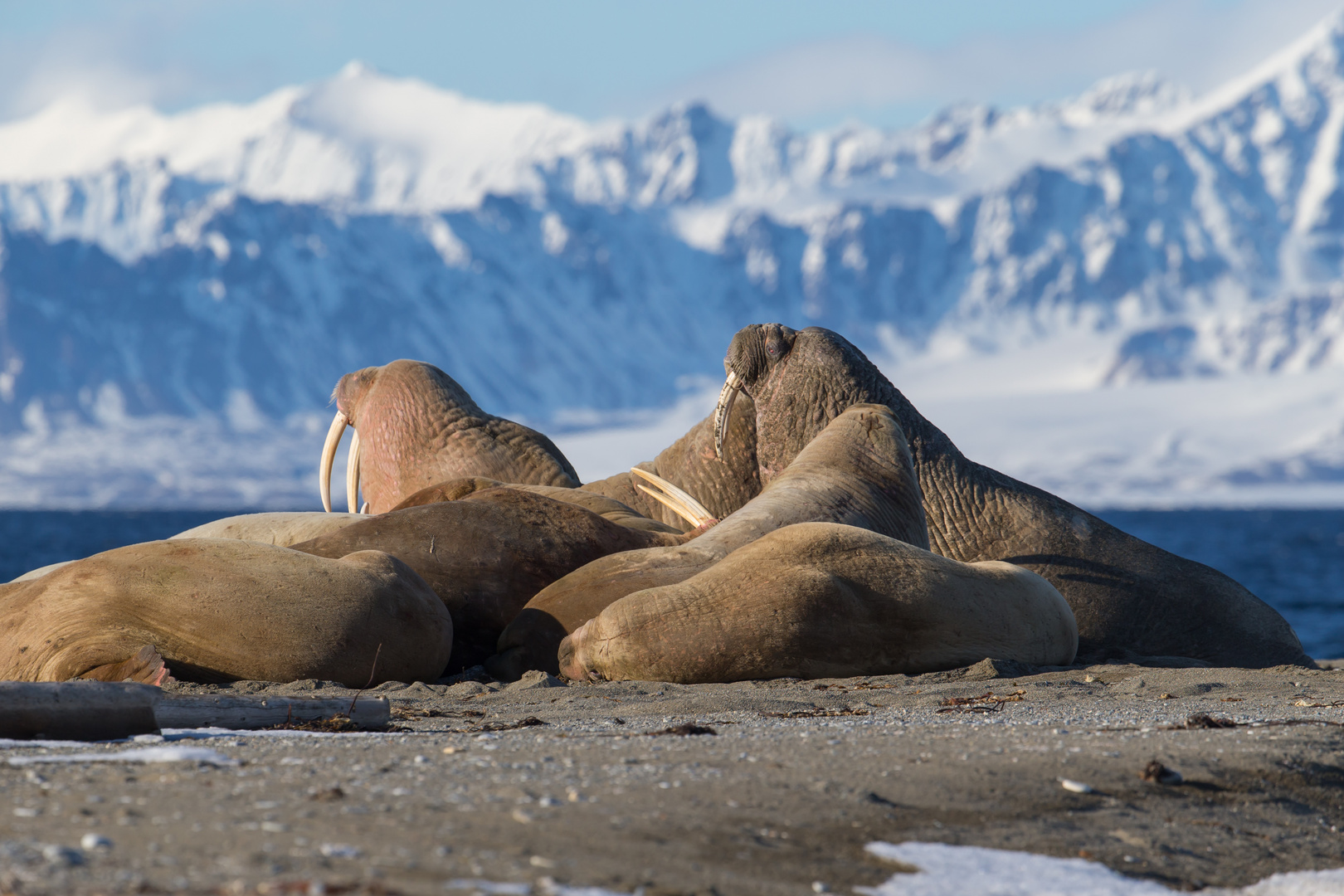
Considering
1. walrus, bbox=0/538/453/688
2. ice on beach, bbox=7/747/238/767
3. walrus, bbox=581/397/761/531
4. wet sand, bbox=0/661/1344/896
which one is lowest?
wet sand, bbox=0/661/1344/896

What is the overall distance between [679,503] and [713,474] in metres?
1.16

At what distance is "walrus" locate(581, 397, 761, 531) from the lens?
39.0ft

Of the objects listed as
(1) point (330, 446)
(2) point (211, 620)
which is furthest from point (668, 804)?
(1) point (330, 446)

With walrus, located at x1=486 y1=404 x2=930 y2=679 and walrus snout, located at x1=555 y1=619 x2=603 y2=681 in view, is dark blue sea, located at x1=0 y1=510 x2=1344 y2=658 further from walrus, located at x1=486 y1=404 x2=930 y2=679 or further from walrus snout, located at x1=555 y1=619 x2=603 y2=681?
walrus snout, located at x1=555 y1=619 x2=603 y2=681

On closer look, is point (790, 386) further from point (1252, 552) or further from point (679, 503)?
point (1252, 552)

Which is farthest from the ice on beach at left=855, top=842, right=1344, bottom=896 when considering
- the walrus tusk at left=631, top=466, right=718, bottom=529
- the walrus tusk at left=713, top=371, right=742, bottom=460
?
the walrus tusk at left=713, top=371, right=742, bottom=460

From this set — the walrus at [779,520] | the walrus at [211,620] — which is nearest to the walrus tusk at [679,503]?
the walrus at [779,520]

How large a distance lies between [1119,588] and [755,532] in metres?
3.08

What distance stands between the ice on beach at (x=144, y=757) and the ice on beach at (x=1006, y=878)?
1.96 metres

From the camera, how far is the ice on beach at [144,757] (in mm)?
4215

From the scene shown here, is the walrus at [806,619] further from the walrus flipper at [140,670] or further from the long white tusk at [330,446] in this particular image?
the long white tusk at [330,446]

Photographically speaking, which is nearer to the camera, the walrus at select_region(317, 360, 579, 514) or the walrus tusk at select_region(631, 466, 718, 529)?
the walrus tusk at select_region(631, 466, 718, 529)

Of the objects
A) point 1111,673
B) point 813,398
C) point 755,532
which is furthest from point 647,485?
point 1111,673

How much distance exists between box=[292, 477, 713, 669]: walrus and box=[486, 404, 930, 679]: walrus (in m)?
0.32
